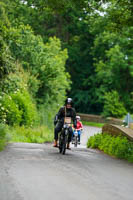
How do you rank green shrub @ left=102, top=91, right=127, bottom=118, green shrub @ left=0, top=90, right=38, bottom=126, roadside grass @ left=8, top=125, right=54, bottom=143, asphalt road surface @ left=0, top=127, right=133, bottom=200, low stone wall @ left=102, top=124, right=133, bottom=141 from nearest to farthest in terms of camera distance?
asphalt road surface @ left=0, top=127, right=133, bottom=200 < low stone wall @ left=102, top=124, right=133, bottom=141 < roadside grass @ left=8, top=125, right=54, bottom=143 < green shrub @ left=0, top=90, right=38, bottom=126 < green shrub @ left=102, top=91, right=127, bottom=118

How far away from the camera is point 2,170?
10.5 meters

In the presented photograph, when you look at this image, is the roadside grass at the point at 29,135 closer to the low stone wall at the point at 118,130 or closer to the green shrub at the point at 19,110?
the green shrub at the point at 19,110

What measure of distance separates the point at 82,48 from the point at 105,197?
179ft

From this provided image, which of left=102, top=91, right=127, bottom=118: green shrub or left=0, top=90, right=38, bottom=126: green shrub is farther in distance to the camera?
left=102, top=91, right=127, bottom=118: green shrub

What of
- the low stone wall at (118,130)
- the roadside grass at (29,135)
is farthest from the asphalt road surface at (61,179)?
the roadside grass at (29,135)

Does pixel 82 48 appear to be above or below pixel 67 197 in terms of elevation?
above

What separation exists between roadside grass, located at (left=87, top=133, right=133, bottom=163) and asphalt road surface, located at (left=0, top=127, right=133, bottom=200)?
187cm

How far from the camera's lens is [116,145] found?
16.7 metres

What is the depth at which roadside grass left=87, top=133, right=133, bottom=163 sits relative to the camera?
50.5ft

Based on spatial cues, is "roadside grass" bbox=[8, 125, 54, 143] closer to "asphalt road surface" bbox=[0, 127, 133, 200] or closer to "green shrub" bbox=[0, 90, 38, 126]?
"green shrub" bbox=[0, 90, 38, 126]

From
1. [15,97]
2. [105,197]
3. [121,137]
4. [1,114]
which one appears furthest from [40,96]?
[105,197]

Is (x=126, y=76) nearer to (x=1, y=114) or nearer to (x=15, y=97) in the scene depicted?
(x=15, y=97)

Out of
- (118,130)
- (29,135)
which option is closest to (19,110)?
(29,135)

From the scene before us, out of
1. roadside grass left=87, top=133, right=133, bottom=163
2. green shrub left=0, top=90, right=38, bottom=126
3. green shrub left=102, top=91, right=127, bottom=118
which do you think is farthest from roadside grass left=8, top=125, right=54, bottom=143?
green shrub left=102, top=91, right=127, bottom=118
